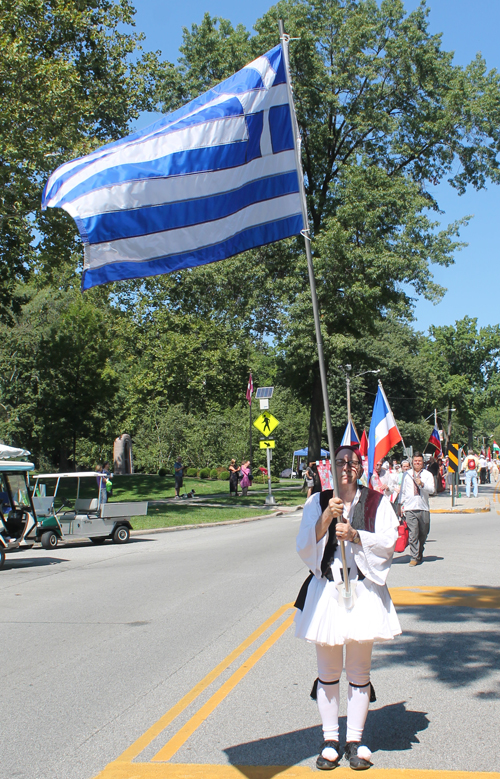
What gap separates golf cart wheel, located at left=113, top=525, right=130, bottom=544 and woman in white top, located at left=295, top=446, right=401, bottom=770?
1307 centimetres

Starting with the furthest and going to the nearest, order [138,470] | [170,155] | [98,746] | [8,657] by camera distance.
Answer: [138,470]
[8,657]
[170,155]
[98,746]

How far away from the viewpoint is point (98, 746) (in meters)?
4.61

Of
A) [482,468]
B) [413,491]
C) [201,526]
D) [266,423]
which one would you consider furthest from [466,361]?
[413,491]

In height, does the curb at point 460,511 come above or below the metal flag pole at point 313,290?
below

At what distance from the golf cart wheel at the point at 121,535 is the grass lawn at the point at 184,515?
2.03 metres

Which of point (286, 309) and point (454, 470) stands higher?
point (286, 309)

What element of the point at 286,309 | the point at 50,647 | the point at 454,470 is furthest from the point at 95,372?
the point at 50,647

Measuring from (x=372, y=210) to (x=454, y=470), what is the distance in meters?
10.8


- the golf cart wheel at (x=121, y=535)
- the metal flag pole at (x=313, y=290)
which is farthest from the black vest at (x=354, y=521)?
the golf cart wheel at (x=121, y=535)

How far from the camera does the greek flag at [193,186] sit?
18.0ft

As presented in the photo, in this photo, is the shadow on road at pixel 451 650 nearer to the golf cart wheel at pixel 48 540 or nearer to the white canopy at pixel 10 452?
the golf cart wheel at pixel 48 540

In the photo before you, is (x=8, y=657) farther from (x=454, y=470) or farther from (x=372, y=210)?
(x=372, y=210)

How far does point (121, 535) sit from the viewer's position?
17.0m

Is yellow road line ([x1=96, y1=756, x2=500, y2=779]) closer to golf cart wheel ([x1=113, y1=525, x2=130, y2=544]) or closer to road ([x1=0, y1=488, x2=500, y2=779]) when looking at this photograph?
road ([x1=0, y1=488, x2=500, y2=779])
